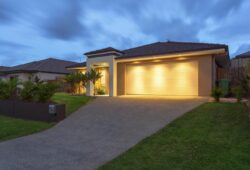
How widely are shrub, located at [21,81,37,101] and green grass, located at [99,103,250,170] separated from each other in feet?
25.1

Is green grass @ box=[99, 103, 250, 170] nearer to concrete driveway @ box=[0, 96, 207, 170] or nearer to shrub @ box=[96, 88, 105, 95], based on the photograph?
concrete driveway @ box=[0, 96, 207, 170]

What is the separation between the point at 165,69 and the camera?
15070 millimetres

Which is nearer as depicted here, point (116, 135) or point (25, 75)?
point (116, 135)

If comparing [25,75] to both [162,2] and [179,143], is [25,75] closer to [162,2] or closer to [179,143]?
[162,2]

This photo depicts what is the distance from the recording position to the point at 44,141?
256 inches

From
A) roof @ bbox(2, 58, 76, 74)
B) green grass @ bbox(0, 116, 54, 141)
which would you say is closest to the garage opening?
green grass @ bbox(0, 116, 54, 141)

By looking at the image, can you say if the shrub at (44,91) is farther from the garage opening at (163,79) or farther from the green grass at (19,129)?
the garage opening at (163,79)

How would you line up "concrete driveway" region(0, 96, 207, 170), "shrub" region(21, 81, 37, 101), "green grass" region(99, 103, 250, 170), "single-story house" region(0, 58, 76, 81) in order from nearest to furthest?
1. "green grass" region(99, 103, 250, 170)
2. "concrete driveway" region(0, 96, 207, 170)
3. "shrub" region(21, 81, 37, 101)
4. "single-story house" region(0, 58, 76, 81)

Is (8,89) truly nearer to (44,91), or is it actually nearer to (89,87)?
(44,91)

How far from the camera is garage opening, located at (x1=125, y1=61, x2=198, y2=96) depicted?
13984 mm

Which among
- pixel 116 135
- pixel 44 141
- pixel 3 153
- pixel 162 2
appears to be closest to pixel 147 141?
pixel 116 135

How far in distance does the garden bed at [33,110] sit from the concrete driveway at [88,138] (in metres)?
0.62

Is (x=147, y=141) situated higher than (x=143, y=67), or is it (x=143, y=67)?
(x=143, y=67)

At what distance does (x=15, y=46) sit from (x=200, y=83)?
86518 mm
